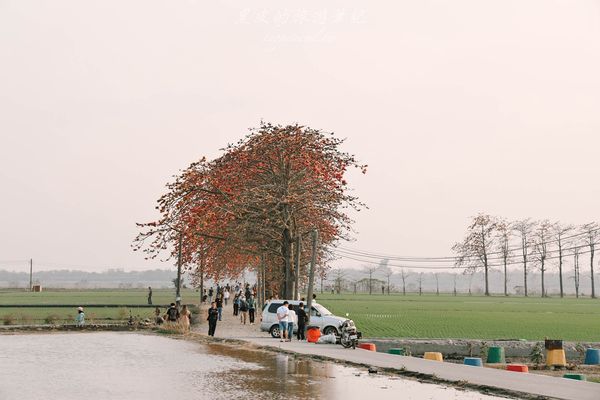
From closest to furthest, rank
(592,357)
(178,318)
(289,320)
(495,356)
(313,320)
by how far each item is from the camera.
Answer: (495,356)
(592,357)
(289,320)
(313,320)
(178,318)

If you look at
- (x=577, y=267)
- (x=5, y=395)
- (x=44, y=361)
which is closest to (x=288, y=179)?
(x=44, y=361)

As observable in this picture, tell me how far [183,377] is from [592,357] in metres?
18.3

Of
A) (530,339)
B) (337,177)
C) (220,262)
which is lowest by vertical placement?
(530,339)

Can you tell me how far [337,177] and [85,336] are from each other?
15.7 metres

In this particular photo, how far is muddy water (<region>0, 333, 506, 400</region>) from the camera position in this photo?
1653cm

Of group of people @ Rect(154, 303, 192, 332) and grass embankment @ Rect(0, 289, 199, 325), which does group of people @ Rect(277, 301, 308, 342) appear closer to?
group of people @ Rect(154, 303, 192, 332)

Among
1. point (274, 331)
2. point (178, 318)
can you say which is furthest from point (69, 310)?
point (274, 331)

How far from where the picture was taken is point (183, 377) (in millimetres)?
19594

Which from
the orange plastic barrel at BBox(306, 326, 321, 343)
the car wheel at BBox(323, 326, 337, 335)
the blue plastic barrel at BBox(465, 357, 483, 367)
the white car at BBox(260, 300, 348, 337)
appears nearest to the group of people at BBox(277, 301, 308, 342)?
the orange plastic barrel at BBox(306, 326, 321, 343)

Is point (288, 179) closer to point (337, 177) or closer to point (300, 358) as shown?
point (337, 177)

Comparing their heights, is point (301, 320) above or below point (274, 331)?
above

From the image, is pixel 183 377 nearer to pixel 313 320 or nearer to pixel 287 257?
pixel 313 320

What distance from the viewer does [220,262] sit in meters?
52.4

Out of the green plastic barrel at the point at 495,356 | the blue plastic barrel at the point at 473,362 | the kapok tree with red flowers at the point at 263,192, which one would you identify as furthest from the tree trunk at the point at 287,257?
the blue plastic barrel at the point at 473,362
